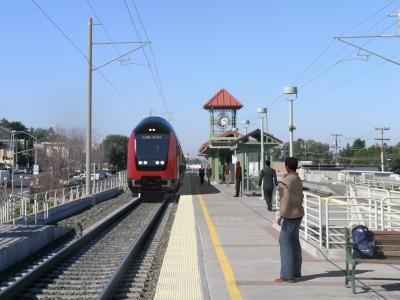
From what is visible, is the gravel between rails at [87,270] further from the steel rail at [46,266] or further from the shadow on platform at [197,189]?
the shadow on platform at [197,189]

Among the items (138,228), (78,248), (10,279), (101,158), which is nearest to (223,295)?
(10,279)

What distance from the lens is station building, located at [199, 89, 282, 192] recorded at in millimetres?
34741

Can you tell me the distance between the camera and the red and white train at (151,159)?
2898cm

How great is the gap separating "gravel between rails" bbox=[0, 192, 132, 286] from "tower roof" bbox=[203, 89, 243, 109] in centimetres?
4015

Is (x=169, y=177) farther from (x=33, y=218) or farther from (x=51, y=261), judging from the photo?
(x=51, y=261)

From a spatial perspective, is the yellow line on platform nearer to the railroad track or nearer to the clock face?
the railroad track

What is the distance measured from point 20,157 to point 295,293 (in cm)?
13668

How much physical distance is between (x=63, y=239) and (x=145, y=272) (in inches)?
213

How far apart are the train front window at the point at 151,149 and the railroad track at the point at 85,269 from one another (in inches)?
438

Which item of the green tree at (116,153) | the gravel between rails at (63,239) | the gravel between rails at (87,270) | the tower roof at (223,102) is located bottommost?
the gravel between rails at (87,270)

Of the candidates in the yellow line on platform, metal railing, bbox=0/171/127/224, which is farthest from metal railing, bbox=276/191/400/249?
metal railing, bbox=0/171/127/224

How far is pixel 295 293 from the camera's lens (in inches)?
299

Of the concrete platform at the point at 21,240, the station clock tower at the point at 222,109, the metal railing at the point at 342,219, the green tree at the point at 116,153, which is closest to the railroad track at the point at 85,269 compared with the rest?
the concrete platform at the point at 21,240

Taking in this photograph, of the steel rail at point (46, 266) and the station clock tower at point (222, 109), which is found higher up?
the station clock tower at point (222, 109)
